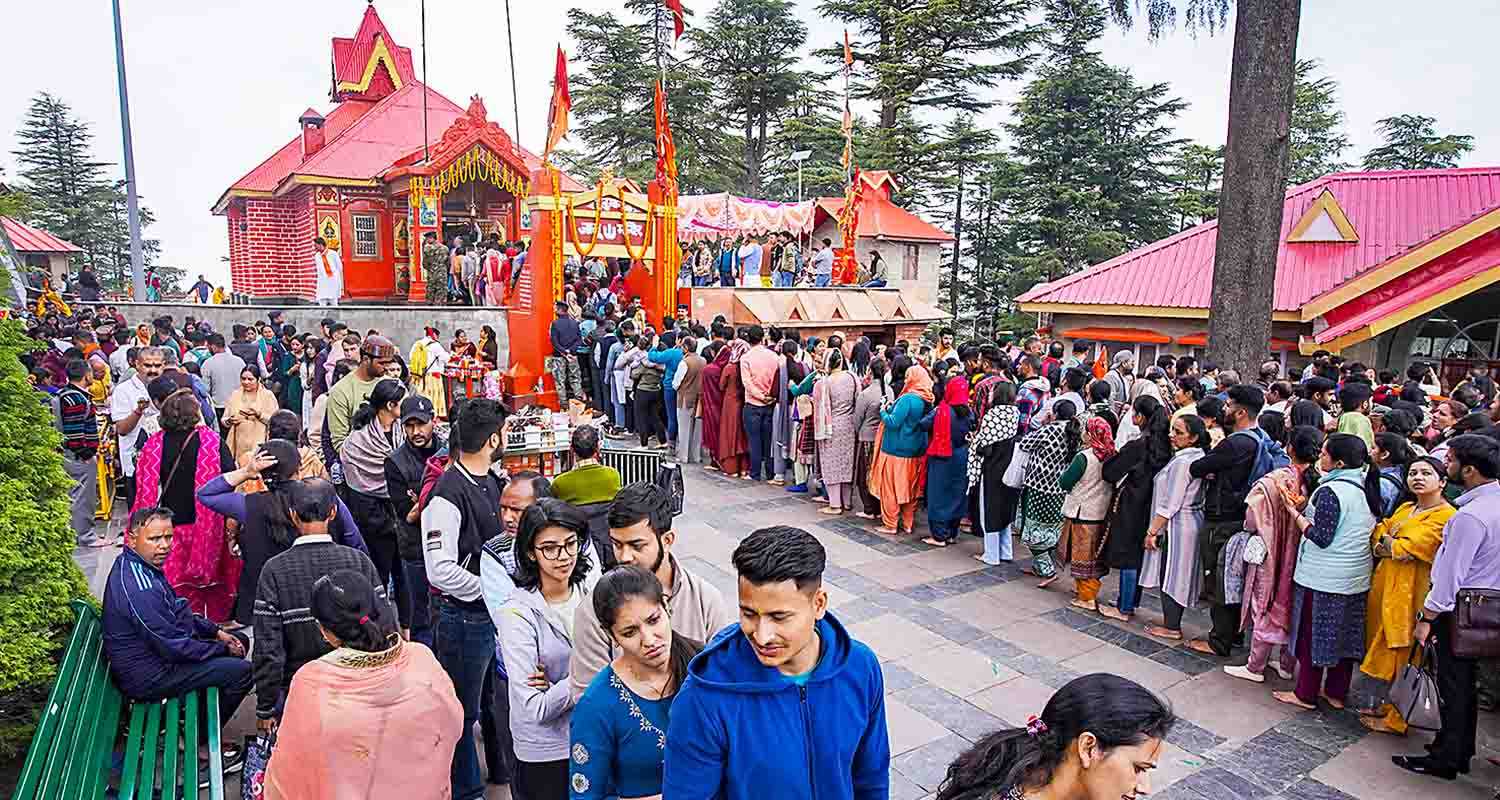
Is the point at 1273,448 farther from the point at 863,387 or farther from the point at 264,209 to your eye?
the point at 264,209

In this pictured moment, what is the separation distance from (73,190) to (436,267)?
1112 inches

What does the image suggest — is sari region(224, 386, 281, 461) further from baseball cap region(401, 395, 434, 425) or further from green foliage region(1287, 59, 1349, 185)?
green foliage region(1287, 59, 1349, 185)

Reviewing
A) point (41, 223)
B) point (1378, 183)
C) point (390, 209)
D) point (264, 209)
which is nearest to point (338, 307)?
point (390, 209)

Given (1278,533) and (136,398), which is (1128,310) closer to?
(1278,533)

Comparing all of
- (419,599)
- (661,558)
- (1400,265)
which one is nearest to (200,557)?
(419,599)

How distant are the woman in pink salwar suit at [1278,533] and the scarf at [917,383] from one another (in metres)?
3.05

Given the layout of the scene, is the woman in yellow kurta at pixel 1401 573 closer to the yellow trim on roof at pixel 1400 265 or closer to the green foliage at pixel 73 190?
the yellow trim on roof at pixel 1400 265

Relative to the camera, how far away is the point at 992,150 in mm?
29438

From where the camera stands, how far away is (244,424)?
21.2ft

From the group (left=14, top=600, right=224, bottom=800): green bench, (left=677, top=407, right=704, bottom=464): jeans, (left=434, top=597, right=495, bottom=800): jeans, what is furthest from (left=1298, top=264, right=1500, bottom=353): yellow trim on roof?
(left=14, top=600, right=224, bottom=800): green bench

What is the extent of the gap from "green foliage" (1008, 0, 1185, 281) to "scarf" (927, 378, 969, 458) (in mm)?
19207

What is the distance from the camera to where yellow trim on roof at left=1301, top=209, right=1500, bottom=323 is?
11.8 m

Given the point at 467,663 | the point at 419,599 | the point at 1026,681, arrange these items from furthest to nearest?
the point at 1026,681 → the point at 419,599 → the point at 467,663

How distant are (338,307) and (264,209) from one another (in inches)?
318
